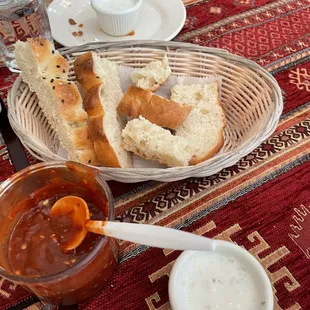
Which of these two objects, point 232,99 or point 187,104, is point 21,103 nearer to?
point 187,104

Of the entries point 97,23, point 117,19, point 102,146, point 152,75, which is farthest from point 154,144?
point 97,23

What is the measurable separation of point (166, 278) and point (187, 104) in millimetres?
501

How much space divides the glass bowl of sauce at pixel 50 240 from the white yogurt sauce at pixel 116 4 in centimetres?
79

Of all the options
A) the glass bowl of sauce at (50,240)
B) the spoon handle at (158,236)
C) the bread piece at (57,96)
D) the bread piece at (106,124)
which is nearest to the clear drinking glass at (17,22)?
the bread piece at (57,96)

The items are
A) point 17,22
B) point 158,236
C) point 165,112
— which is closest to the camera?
point 158,236

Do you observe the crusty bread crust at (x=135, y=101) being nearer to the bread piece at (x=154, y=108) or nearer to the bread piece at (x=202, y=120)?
the bread piece at (x=154, y=108)

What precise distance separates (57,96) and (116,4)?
0.61 metres

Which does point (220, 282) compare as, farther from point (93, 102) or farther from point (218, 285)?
point (93, 102)

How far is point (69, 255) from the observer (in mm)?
727

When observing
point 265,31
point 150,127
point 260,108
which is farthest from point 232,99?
point 265,31

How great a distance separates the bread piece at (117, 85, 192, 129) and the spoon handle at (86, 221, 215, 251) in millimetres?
423

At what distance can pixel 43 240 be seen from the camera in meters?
0.75

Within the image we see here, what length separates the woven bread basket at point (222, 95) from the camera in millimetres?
910

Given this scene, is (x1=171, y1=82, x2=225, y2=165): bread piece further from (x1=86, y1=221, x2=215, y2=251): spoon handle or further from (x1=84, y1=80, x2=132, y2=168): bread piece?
(x1=86, y1=221, x2=215, y2=251): spoon handle
